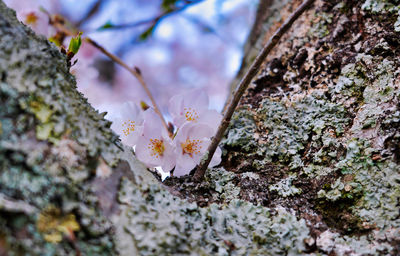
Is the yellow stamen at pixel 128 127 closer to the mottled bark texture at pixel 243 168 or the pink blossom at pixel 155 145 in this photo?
the pink blossom at pixel 155 145

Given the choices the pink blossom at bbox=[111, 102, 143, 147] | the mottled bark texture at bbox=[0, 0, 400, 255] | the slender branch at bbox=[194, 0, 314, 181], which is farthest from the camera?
the pink blossom at bbox=[111, 102, 143, 147]

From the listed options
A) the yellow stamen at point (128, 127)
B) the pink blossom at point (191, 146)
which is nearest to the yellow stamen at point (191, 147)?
the pink blossom at point (191, 146)

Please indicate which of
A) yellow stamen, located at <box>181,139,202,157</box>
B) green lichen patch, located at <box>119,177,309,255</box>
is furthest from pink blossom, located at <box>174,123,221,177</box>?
green lichen patch, located at <box>119,177,309,255</box>

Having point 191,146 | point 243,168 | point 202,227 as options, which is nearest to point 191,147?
point 191,146

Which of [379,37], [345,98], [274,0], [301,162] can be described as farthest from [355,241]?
[274,0]

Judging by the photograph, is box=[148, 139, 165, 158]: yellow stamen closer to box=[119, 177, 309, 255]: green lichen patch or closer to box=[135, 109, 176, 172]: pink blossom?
box=[135, 109, 176, 172]: pink blossom

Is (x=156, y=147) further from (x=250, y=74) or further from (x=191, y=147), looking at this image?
(x=250, y=74)
